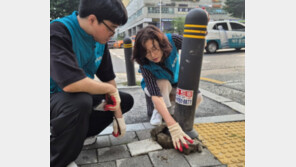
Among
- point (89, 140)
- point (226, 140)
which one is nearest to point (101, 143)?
point (89, 140)

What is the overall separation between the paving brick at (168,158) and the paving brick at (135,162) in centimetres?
5

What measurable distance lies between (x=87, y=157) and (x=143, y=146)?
482mm

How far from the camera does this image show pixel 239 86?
170 inches

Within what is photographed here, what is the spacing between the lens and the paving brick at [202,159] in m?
1.65

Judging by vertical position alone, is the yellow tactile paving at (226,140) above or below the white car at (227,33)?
below

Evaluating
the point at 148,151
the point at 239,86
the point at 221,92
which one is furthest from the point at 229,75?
the point at 148,151

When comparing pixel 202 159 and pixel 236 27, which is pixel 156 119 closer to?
pixel 202 159

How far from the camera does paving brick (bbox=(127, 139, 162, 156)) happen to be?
6.01 feet

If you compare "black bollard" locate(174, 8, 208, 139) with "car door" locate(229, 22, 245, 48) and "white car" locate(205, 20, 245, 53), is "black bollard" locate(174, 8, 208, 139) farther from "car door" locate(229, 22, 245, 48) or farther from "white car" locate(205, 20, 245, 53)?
"car door" locate(229, 22, 245, 48)

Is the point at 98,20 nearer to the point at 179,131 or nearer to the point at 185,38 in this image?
the point at 185,38

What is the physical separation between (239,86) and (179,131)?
9.63ft

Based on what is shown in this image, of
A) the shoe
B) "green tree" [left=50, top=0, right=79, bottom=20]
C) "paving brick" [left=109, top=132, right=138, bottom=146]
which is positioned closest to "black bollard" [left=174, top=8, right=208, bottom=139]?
"paving brick" [left=109, top=132, right=138, bottom=146]

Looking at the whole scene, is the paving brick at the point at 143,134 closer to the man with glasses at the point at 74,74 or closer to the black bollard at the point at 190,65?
the black bollard at the point at 190,65

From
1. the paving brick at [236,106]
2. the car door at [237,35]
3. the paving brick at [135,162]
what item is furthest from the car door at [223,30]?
the paving brick at [135,162]
